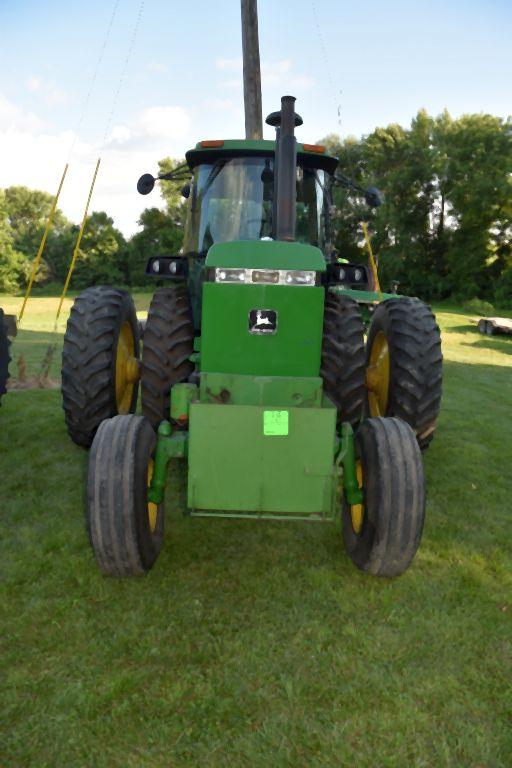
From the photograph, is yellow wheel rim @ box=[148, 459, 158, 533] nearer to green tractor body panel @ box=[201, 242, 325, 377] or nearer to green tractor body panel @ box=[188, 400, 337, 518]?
green tractor body panel @ box=[188, 400, 337, 518]

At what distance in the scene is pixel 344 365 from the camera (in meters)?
3.72

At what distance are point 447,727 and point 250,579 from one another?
1.21 meters

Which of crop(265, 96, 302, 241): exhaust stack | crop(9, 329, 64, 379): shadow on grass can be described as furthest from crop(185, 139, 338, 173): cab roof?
crop(9, 329, 64, 379): shadow on grass

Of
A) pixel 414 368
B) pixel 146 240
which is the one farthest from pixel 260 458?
pixel 146 240

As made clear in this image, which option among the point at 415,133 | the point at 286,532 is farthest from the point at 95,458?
the point at 415,133

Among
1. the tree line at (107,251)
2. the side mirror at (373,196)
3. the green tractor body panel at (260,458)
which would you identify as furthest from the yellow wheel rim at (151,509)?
the tree line at (107,251)

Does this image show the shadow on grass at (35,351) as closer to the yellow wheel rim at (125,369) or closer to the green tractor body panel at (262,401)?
the yellow wheel rim at (125,369)

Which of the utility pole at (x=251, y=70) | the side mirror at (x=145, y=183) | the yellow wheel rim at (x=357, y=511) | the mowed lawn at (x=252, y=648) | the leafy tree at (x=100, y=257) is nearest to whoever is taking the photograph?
the mowed lawn at (x=252, y=648)

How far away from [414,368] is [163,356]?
1.86m

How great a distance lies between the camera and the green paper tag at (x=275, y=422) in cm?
285

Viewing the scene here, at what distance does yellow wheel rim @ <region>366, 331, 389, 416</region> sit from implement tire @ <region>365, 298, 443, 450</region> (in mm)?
106

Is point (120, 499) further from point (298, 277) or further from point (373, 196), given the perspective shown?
point (373, 196)

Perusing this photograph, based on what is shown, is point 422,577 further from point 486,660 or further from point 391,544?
point 486,660

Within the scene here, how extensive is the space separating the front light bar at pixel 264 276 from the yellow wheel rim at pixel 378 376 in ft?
Result: 5.93
